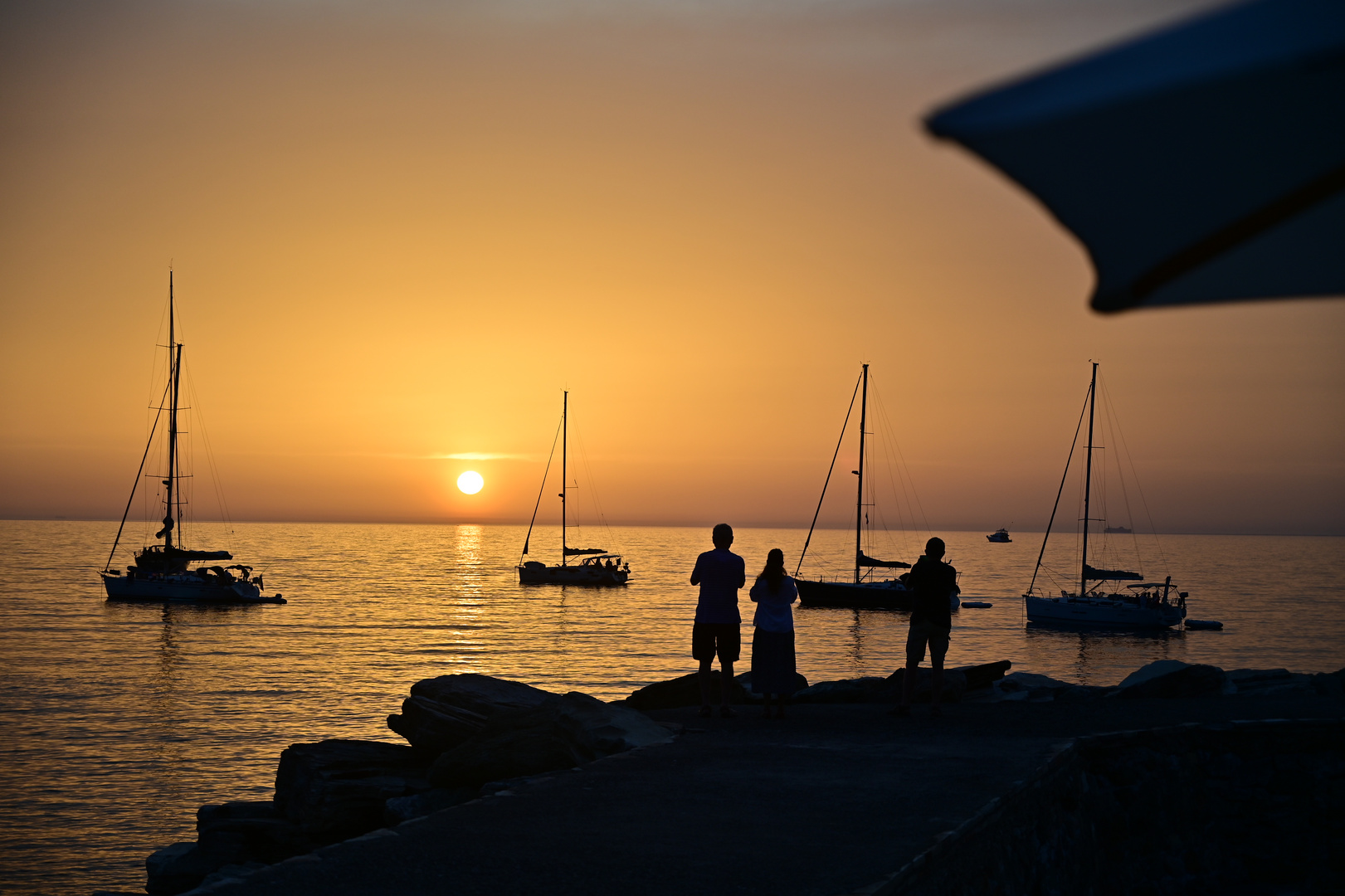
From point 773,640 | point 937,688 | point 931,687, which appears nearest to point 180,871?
point 773,640

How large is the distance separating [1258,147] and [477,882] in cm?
498

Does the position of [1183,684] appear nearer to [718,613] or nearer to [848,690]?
[848,690]

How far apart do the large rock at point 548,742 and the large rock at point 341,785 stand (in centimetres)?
55

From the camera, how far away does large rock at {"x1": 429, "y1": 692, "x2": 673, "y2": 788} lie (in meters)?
9.47

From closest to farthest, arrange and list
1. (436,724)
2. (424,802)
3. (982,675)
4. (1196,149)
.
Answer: (1196,149) → (424,802) → (436,724) → (982,675)

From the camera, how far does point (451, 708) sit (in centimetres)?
1144

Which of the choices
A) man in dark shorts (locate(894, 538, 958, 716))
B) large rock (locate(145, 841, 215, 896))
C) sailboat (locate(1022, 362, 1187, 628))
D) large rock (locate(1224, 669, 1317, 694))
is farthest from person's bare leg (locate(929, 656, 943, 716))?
sailboat (locate(1022, 362, 1187, 628))

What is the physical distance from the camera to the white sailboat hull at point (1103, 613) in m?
61.1

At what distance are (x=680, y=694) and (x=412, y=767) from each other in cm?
351

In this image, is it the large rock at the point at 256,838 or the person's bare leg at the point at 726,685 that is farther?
the person's bare leg at the point at 726,685

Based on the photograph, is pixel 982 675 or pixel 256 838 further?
pixel 982 675

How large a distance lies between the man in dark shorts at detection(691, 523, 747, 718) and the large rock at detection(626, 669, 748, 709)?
3.79ft

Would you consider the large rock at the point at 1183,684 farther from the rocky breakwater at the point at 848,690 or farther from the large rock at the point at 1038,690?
the rocky breakwater at the point at 848,690

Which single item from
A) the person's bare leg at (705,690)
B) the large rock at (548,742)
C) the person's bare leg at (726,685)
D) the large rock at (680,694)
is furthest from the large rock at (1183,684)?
the large rock at (548,742)
